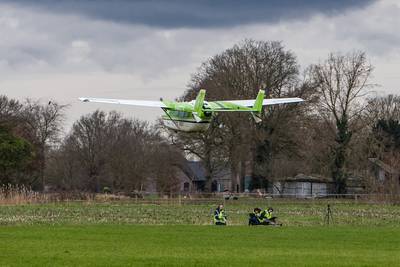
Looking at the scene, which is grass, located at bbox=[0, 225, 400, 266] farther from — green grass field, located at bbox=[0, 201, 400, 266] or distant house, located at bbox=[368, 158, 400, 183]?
distant house, located at bbox=[368, 158, 400, 183]

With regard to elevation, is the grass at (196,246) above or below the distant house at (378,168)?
below

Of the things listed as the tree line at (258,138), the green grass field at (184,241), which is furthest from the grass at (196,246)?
the tree line at (258,138)

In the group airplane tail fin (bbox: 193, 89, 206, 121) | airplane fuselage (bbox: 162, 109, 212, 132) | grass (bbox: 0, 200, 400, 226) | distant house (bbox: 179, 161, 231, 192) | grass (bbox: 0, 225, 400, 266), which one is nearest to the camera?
grass (bbox: 0, 225, 400, 266)

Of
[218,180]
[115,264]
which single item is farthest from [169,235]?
[218,180]

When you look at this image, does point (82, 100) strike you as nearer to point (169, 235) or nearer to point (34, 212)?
point (34, 212)

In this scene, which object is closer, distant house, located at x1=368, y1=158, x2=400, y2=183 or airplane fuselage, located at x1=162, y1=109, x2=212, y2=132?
airplane fuselage, located at x1=162, y1=109, x2=212, y2=132

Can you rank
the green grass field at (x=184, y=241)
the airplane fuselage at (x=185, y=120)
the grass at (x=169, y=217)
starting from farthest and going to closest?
the airplane fuselage at (x=185, y=120) < the grass at (x=169, y=217) < the green grass field at (x=184, y=241)

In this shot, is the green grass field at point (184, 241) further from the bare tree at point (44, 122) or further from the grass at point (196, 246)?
the bare tree at point (44, 122)

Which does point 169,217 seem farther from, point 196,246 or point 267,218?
point 196,246

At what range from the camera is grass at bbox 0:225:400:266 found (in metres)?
20.3

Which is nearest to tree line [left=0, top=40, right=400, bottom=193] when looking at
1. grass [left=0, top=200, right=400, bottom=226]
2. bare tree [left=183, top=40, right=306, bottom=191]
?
bare tree [left=183, top=40, right=306, bottom=191]

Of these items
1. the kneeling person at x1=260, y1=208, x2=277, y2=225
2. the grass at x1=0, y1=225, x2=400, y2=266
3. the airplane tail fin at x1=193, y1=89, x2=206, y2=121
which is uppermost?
the airplane tail fin at x1=193, y1=89, x2=206, y2=121

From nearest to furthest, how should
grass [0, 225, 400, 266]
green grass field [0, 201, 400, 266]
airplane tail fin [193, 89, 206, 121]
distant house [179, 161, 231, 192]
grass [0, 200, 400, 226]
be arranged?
grass [0, 225, 400, 266] < green grass field [0, 201, 400, 266] < grass [0, 200, 400, 226] < airplane tail fin [193, 89, 206, 121] < distant house [179, 161, 231, 192]

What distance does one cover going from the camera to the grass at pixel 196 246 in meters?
20.3
